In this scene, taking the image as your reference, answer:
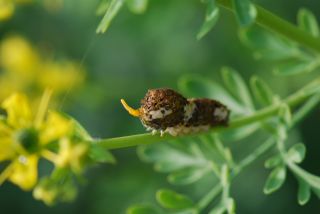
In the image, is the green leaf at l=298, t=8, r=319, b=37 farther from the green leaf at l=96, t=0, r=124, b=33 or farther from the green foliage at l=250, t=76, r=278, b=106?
the green leaf at l=96, t=0, r=124, b=33

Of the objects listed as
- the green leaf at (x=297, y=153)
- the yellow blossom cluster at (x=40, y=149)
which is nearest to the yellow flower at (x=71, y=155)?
the yellow blossom cluster at (x=40, y=149)

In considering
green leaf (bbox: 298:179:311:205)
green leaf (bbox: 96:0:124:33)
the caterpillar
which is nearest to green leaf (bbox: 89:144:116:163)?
the caterpillar

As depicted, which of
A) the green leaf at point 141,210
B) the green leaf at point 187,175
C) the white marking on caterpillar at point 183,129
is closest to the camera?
the white marking on caterpillar at point 183,129

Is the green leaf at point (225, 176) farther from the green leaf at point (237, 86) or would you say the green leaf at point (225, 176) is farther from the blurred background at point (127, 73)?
the blurred background at point (127, 73)

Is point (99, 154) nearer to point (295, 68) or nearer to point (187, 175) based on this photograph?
point (187, 175)

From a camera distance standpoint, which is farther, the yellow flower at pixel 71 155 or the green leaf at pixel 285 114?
the green leaf at pixel 285 114

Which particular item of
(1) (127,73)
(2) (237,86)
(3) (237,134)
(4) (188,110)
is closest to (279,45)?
(2) (237,86)
